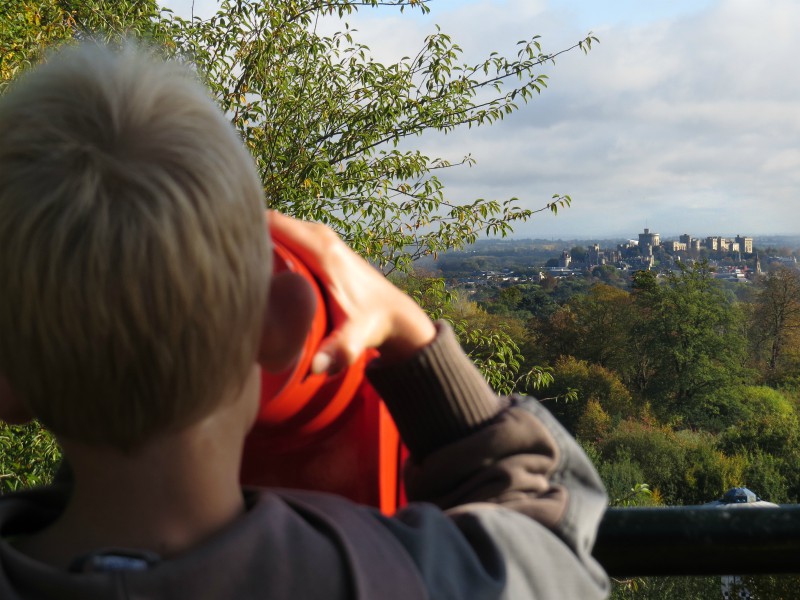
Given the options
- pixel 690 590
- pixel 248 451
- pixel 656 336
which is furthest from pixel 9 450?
pixel 656 336

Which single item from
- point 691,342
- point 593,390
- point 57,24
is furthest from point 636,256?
point 57,24

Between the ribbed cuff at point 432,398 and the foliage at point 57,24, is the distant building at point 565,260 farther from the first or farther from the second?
the ribbed cuff at point 432,398

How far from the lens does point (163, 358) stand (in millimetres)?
572

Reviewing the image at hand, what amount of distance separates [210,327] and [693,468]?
112ft

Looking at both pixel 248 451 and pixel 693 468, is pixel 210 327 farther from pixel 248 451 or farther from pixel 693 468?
pixel 693 468

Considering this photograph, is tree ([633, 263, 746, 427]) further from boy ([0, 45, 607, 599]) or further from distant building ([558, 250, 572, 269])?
boy ([0, 45, 607, 599])

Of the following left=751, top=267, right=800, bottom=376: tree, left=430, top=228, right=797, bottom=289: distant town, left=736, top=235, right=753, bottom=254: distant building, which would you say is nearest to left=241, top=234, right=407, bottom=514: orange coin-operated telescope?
left=751, top=267, right=800, bottom=376: tree

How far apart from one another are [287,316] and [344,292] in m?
0.08

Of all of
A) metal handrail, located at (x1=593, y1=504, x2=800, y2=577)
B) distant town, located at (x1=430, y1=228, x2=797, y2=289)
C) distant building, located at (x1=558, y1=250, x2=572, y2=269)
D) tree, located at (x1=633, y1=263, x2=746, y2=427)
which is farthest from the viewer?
distant building, located at (x1=558, y1=250, x2=572, y2=269)

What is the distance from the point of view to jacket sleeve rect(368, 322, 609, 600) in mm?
705

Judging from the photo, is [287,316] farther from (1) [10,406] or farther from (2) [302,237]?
(1) [10,406]

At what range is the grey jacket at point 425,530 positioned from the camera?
1.84 ft

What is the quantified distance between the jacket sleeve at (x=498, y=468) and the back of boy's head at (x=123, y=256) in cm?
22

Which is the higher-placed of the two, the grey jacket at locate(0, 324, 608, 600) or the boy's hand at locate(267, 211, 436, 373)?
the boy's hand at locate(267, 211, 436, 373)
